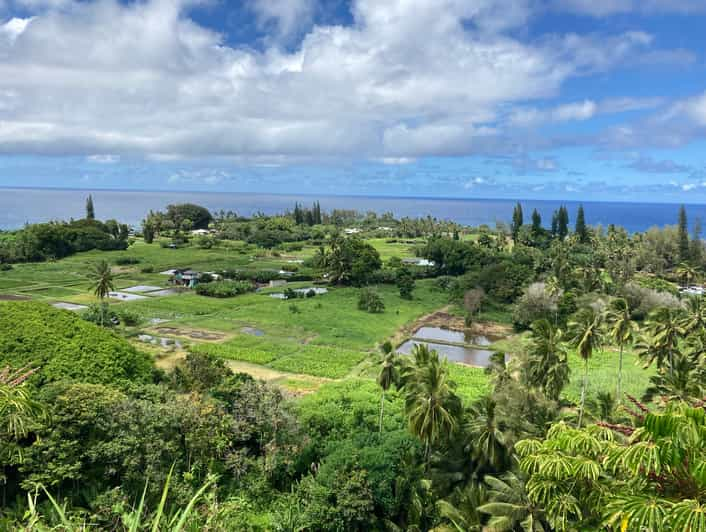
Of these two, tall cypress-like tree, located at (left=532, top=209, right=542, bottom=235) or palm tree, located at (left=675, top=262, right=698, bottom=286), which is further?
tall cypress-like tree, located at (left=532, top=209, right=542, bottom=235)

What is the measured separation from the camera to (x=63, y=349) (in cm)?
2739

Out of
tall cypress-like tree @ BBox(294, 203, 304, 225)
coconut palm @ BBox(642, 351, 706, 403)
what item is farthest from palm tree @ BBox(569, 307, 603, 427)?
tall cypress-like tree @ BBox(294, 203, 304, 225)

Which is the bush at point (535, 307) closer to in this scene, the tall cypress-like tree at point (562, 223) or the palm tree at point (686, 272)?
the palm tree at point (686, 272)

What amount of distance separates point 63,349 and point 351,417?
1678cm

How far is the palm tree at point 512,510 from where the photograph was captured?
1867 centimetres

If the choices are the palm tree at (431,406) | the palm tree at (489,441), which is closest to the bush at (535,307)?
the palm tree at (489,441)

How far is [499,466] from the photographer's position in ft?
73.0

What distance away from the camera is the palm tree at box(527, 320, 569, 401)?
27.2m

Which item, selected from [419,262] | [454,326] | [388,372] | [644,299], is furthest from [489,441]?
[419,262]

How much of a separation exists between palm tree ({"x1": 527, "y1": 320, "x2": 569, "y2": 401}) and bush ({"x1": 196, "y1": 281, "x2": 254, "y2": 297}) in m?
51.3

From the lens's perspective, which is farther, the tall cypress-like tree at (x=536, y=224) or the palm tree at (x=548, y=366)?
the tall cypress-like tree at (x=536, y=224)

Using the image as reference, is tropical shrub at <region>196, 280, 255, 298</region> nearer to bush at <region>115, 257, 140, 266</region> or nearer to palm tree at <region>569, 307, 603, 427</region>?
bush at <region>115, 257, 140, 266</region>

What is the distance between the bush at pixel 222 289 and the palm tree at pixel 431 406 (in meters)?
51.6

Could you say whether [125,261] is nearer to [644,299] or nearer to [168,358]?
[168,358]
